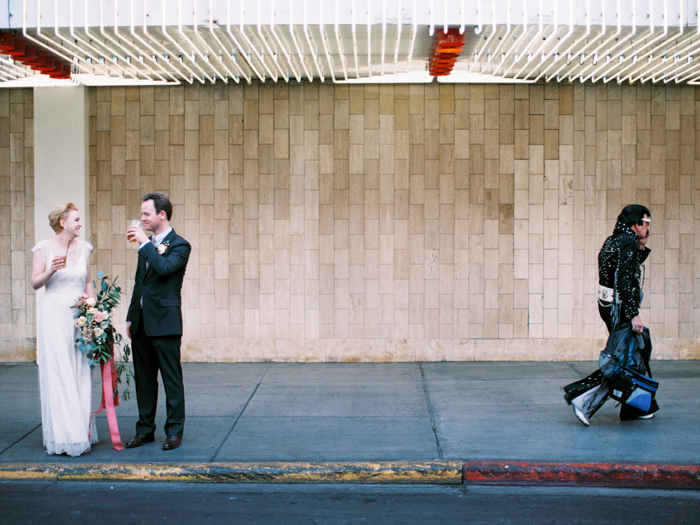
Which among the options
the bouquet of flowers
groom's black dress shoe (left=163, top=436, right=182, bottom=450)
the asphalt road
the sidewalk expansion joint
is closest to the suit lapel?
the bouquet of flowers

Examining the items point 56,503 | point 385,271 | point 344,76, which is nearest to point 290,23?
point 344,76

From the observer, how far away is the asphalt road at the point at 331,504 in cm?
477

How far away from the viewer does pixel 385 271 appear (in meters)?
9.39

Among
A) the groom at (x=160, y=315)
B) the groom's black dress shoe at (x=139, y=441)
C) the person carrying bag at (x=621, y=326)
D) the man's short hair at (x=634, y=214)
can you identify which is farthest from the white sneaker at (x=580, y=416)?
the groom's black dress shoe at (x=139, y=441)

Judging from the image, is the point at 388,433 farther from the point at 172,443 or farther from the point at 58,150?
the point at 58,150

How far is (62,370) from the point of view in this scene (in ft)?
18.7

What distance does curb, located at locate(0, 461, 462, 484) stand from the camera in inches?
215

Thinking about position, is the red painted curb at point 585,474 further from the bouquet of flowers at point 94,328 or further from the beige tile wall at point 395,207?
the beige tile wall at point 395,207

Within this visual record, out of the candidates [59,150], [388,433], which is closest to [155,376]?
[388,433]

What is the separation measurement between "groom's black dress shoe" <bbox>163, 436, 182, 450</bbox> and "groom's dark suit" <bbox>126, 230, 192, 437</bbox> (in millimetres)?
41

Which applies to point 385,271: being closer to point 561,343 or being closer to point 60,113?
point 561,343

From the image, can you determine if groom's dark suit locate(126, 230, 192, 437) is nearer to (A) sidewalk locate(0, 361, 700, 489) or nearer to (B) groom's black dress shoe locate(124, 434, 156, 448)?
(B) groom's black dress shoe locate(124, 434, 156, 448)

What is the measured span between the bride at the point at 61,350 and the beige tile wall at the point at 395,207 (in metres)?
3.60

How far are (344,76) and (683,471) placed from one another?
5966 mm
